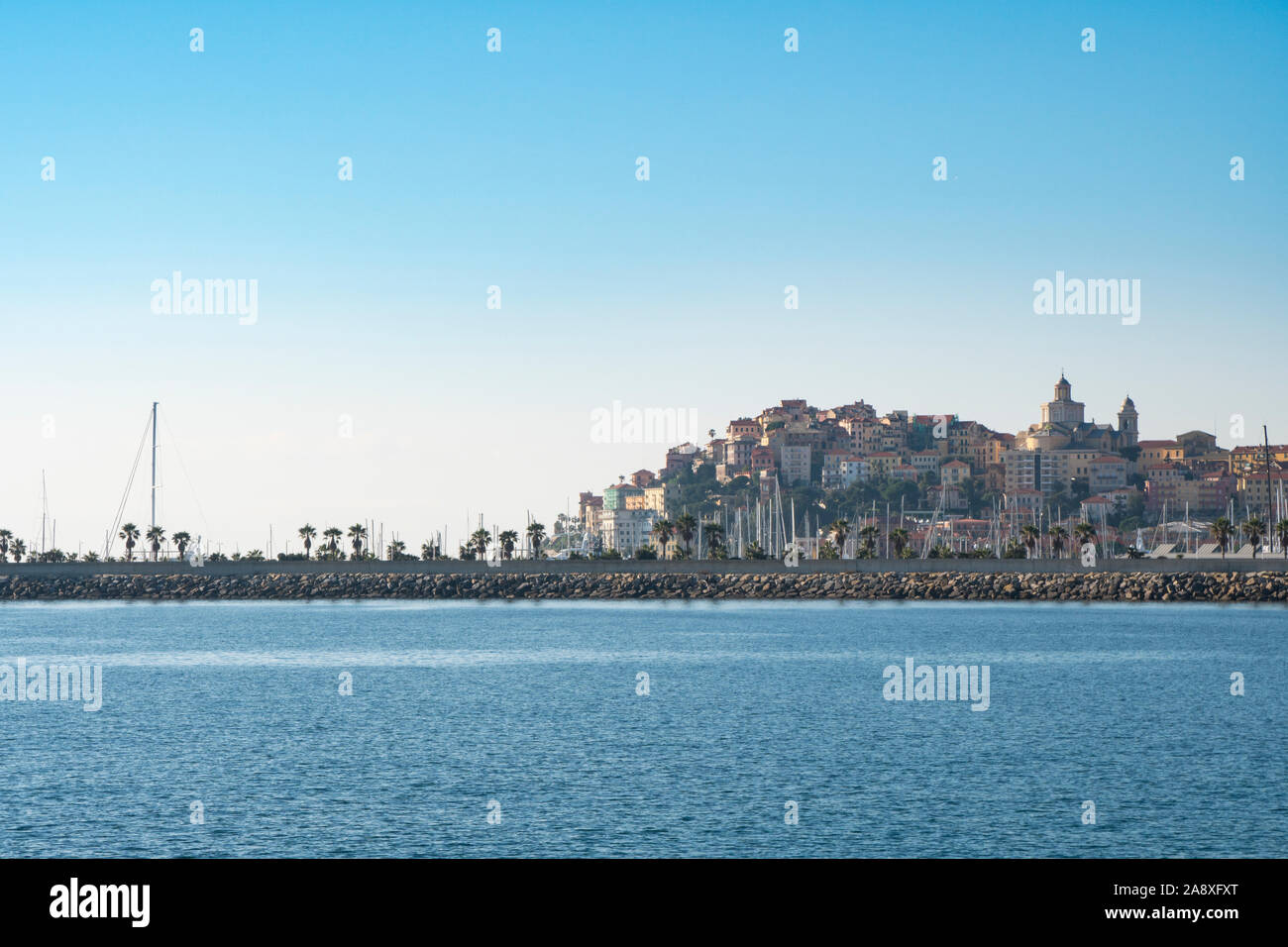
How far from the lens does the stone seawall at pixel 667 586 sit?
113 metres

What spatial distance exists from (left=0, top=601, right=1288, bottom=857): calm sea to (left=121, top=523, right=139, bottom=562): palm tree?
8342 cm

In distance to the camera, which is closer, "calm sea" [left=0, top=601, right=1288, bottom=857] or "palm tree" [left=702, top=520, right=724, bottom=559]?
"calm sea" [left=0, top=601, right=1288, bottom=857]

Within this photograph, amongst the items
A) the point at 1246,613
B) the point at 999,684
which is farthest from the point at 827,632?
the point at 1246,613

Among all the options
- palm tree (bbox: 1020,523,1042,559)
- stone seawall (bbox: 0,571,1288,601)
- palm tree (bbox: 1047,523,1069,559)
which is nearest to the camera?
stone seawall (bbox: 0,571,1288,601)

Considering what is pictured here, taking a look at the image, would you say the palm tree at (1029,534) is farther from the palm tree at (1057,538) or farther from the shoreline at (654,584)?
the shoreline at (654,584)

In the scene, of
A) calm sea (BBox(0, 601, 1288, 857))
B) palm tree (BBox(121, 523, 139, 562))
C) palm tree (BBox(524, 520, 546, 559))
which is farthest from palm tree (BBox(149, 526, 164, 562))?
calm sea (BBox(0, 601, 1288, 857))

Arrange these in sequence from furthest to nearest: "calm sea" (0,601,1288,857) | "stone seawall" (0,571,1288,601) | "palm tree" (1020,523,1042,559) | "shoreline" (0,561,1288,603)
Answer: "palm tree" (1020,523,1042,559) → "shoreline" (0,561,1288,603) → "stone seawall" (0,571,1288,601) → "calm sea" (0,601,1288,857)

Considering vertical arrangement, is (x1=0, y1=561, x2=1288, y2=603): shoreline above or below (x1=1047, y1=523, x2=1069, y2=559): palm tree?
below

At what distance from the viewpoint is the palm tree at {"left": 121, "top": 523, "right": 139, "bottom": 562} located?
509ft

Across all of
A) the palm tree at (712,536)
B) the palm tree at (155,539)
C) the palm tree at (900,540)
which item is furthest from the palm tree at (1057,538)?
the palm tree at (155,539)

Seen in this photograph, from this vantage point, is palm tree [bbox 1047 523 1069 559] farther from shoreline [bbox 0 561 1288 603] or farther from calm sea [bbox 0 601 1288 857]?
calm sea [bbox 0 601 1288 857]

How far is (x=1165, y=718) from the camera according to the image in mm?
43781
